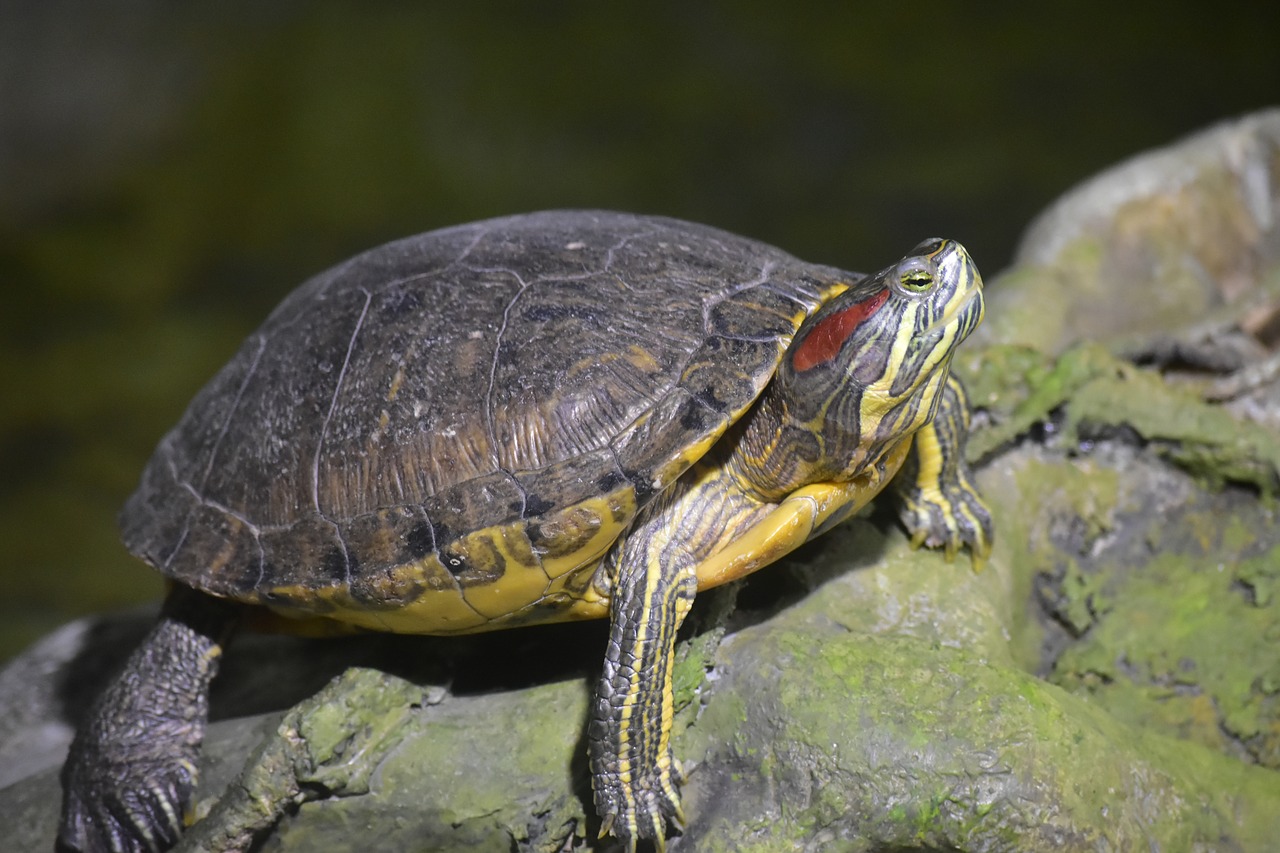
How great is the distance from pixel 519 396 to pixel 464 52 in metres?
8.25

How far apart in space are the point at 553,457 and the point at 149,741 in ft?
5.42

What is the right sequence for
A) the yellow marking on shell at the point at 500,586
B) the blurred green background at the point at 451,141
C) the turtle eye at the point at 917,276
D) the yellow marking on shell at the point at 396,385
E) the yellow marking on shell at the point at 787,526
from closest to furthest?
the turtle eye at the point at 917,276 → the yellow marking on shell at the point at 500,586 → the yellow marking on shell at the point at 787,526 → the yellow marking on shell at the point at 396,385 → the blurred green background at the point at 451,141

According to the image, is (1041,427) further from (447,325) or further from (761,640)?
(447,325)

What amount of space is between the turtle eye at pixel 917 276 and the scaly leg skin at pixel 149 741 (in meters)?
2.31

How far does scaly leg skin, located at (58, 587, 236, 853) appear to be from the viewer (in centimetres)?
294

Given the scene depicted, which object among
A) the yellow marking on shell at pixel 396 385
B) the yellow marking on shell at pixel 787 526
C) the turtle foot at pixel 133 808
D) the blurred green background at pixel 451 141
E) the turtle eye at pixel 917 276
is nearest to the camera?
the turtle eye at pixel 917 276

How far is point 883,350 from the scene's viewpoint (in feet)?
7.77

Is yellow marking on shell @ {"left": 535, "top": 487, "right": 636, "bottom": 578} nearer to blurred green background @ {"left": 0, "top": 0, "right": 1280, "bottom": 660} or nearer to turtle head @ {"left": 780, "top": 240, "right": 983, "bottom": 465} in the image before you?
turtle head @ {"left": 780, "top": 240, "right": 983, "bottom": 465}

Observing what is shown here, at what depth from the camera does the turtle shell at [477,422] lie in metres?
2.47

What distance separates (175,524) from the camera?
2.95 metres

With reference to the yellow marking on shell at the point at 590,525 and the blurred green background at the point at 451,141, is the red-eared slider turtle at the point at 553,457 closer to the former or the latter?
the yellow marking on shell at the point at 590,525

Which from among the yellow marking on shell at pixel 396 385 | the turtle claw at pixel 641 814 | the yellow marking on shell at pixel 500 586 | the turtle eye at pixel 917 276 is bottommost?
the turtle claw at pixel 641 814

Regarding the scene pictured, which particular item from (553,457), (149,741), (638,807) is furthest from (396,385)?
(149,741)

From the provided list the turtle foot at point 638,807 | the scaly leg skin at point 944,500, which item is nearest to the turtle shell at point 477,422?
the turtle foot at point 638,807
